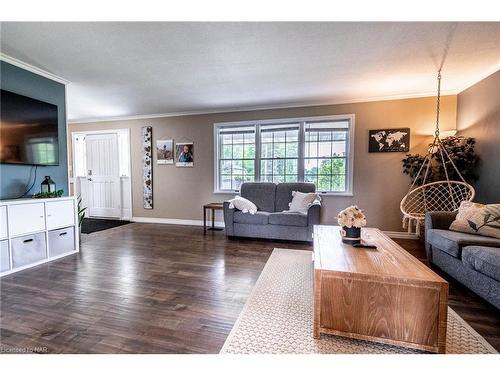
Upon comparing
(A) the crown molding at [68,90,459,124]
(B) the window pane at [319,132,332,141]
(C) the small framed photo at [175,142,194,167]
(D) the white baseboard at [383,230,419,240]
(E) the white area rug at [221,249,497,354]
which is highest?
(A) the crown molding at [68,90,459,124]

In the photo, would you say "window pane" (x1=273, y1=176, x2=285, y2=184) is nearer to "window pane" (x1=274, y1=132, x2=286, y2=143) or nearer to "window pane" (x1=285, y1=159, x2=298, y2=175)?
"window pane" (x1=285, y1=159, x2=298, y2=175)

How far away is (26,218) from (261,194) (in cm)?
314

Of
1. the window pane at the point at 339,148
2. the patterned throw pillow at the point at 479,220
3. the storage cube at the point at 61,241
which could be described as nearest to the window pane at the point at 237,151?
the window pane at the point at 339,148

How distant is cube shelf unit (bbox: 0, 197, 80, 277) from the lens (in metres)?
2.44

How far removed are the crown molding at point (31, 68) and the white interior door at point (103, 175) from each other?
2.21 metres

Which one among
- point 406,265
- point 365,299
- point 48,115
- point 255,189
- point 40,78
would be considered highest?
point 40,78

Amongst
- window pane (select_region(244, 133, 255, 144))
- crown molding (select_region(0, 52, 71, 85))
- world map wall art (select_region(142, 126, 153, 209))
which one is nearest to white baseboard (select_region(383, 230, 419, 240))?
window pane (select_region(244, 133, 255, 144))

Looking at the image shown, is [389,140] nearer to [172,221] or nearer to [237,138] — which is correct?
[237,138]

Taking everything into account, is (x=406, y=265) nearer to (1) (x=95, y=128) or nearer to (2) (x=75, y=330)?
(2) (x=75, y=330)

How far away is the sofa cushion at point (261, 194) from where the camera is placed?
4.16 meters
